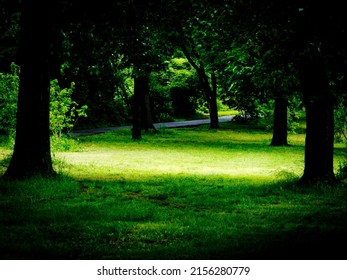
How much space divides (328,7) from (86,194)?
23.0ft

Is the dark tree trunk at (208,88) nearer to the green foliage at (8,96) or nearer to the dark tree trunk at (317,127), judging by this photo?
the green foliage at (8,96)

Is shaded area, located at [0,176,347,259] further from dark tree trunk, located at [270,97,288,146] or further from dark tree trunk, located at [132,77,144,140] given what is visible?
dark tree trunk, located at [132,77,144,140]

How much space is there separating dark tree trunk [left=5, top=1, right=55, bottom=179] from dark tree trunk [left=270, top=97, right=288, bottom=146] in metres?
16.8

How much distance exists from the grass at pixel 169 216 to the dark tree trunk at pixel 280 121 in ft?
35.6

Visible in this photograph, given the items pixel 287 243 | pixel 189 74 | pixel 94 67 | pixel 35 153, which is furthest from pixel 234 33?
pixel 189 74

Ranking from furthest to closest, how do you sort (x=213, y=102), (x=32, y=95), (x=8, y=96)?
(x=213, y=102), (x=8, y=96), (x=32, y=95)

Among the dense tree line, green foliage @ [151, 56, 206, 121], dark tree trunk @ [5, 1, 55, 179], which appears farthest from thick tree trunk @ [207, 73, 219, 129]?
dark tree trunk @ [5, 1, 55, 179]

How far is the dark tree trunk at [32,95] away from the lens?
11.9 meters

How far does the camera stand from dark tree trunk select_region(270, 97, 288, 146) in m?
26.3

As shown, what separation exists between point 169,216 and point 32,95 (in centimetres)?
560

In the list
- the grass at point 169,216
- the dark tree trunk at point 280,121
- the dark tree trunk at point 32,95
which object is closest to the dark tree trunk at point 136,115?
the dark tree trunk at point 280,121

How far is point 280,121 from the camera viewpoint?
26.7 m

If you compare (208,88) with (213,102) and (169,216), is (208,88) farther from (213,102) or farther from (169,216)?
(169,216)

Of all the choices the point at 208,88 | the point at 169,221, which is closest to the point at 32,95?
the point at 169,221
